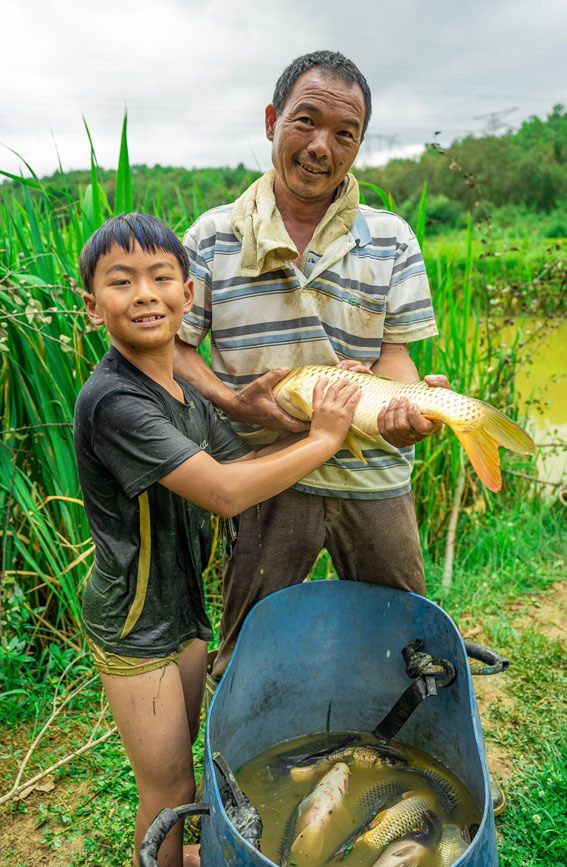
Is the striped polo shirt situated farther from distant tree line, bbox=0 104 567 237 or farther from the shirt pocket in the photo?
distant tree line, bbox=0 104 567 237

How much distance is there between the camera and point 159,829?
4.39 feet

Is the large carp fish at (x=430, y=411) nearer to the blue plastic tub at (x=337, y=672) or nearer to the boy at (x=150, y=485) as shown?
the boy at (x=150, y=485)

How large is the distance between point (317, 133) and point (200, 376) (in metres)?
0.80

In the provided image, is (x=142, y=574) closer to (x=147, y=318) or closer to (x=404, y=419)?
(x=147, y=318)

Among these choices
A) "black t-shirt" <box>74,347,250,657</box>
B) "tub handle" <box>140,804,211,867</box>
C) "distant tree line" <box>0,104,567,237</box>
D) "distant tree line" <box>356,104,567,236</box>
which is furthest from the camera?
"distant tree line" <box>356,104,567,236</box>

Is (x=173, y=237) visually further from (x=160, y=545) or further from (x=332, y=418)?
(x=160, y=545)

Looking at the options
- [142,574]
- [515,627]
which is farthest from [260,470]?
[515,627]

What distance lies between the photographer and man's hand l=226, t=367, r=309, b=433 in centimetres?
197

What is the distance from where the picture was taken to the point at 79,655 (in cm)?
284

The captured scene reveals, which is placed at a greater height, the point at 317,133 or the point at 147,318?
the point at 317,133

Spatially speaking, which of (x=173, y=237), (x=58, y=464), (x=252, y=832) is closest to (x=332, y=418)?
(x=173, y=237)

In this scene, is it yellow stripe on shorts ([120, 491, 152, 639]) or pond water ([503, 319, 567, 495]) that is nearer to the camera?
yellow stripe on shorts ([120, 491, 152, 639])

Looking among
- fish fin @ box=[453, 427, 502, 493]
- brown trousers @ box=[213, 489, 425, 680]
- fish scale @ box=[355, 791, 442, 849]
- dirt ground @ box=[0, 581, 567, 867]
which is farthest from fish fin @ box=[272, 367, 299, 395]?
dirt ground @ box=[0, 581, 567, 867]

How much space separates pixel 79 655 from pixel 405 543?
1489 millimetres
